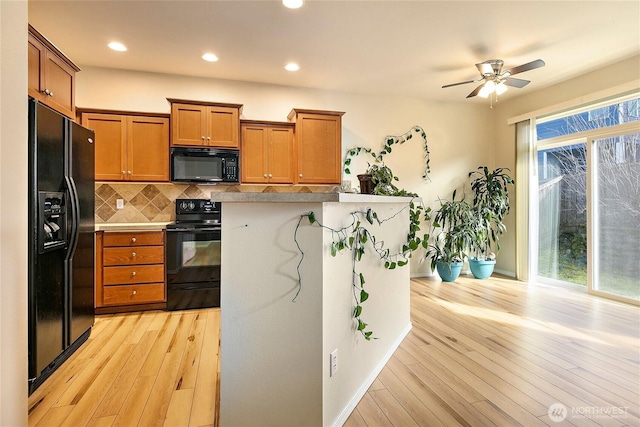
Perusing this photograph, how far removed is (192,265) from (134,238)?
64 cm

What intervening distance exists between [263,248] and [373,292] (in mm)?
903

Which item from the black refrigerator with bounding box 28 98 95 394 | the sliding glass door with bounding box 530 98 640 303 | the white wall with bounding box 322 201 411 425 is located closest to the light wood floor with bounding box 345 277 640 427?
the white wall with bounding box 322 201 411 425

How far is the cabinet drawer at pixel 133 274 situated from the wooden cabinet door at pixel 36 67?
172cm

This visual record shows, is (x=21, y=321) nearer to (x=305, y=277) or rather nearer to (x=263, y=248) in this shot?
(x=263, y=248)

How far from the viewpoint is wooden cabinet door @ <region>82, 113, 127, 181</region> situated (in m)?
3.46

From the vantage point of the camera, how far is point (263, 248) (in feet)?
4.62


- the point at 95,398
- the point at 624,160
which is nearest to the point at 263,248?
the point at 95,398

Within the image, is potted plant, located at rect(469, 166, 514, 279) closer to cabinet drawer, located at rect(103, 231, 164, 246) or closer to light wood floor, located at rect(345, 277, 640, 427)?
light wood floor, located at rect(345, 277, 640, 427)

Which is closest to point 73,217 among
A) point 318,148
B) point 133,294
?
point 133,294

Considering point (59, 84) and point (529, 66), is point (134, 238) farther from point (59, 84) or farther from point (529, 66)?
point (529, 66)

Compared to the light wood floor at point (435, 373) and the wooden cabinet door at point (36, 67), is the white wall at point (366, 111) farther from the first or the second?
the light wood floor at point (435, 373)

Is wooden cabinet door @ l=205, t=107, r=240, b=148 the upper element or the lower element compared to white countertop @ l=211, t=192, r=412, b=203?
upper

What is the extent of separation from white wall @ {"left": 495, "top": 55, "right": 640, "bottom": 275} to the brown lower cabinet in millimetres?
4917

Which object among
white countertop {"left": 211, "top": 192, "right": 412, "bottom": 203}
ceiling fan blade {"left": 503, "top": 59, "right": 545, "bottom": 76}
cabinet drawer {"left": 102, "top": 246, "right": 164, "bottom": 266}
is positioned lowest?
cabinet drawer {"left": 102, "top": 246, "right": 164, "bottom": 266}
